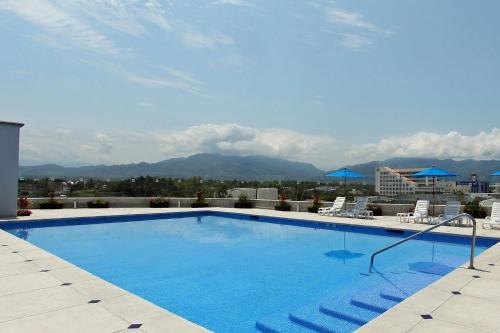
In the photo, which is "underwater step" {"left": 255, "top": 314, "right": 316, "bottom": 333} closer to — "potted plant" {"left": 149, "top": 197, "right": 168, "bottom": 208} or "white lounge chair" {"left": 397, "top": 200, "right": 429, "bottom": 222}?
"white lounge chair" {"left": 397, "top": 200, "right": 429, "bottom": 222}

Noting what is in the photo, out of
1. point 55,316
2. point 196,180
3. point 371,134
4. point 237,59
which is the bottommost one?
point 55,316

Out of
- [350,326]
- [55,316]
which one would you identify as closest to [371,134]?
[350,326]

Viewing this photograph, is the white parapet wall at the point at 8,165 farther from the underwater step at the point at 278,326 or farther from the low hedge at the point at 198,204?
the underwater step at the point at 278,326

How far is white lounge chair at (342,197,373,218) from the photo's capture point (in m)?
15.1

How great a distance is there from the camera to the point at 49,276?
5930mm

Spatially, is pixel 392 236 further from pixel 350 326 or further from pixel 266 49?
pixel 266 49

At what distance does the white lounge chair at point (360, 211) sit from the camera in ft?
49.6

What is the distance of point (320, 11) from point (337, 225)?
26.2ft

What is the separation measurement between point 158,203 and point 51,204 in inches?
191

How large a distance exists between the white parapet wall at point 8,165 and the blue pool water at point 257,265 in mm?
1437

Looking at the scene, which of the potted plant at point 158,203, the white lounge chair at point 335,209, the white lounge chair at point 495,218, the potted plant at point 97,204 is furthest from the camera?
the potted plant at point 158,203

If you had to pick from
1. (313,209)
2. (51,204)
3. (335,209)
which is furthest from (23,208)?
(335,209)

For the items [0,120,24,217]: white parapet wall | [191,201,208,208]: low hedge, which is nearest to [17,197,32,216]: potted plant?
[0,120,24,217]: white parapet wall

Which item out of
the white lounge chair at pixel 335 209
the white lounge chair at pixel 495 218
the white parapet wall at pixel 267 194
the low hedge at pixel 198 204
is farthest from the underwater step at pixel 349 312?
the white parapet wall at pixel 267 194
